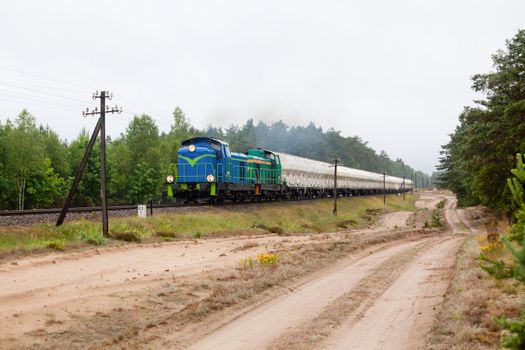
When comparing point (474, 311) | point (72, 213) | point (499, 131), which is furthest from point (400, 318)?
point (499, 131)

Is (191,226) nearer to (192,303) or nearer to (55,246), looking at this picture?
(55,246)

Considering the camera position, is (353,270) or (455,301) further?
(353,270)

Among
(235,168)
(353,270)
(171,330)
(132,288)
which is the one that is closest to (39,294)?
(132,288)

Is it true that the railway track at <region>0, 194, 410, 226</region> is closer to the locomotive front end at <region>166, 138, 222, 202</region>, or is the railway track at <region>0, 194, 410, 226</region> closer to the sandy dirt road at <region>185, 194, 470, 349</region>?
the locomotive front end at <region>166, 138, 222, 202</region>

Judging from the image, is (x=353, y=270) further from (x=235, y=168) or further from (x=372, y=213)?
(x=372, y=213)

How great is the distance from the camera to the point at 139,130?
269 feet

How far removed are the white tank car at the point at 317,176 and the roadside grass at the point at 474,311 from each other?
3632 centimetres

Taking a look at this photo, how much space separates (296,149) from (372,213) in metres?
49.4

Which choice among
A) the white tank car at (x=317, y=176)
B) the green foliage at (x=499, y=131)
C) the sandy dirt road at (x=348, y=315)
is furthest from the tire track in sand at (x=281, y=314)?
the white tank car at (x=317, y=176)

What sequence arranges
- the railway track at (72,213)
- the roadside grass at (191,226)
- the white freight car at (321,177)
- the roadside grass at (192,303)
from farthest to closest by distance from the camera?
the white freight car at (321,177)
the railway track at (72,213)
the roadside grass at (191,226)
the roadside grass at (192,303)

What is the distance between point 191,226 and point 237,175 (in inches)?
382

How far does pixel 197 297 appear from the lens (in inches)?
488

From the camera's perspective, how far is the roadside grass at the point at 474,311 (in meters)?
8.33

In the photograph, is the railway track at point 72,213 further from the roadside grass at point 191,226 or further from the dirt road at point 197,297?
the dirt road at point 197,297
